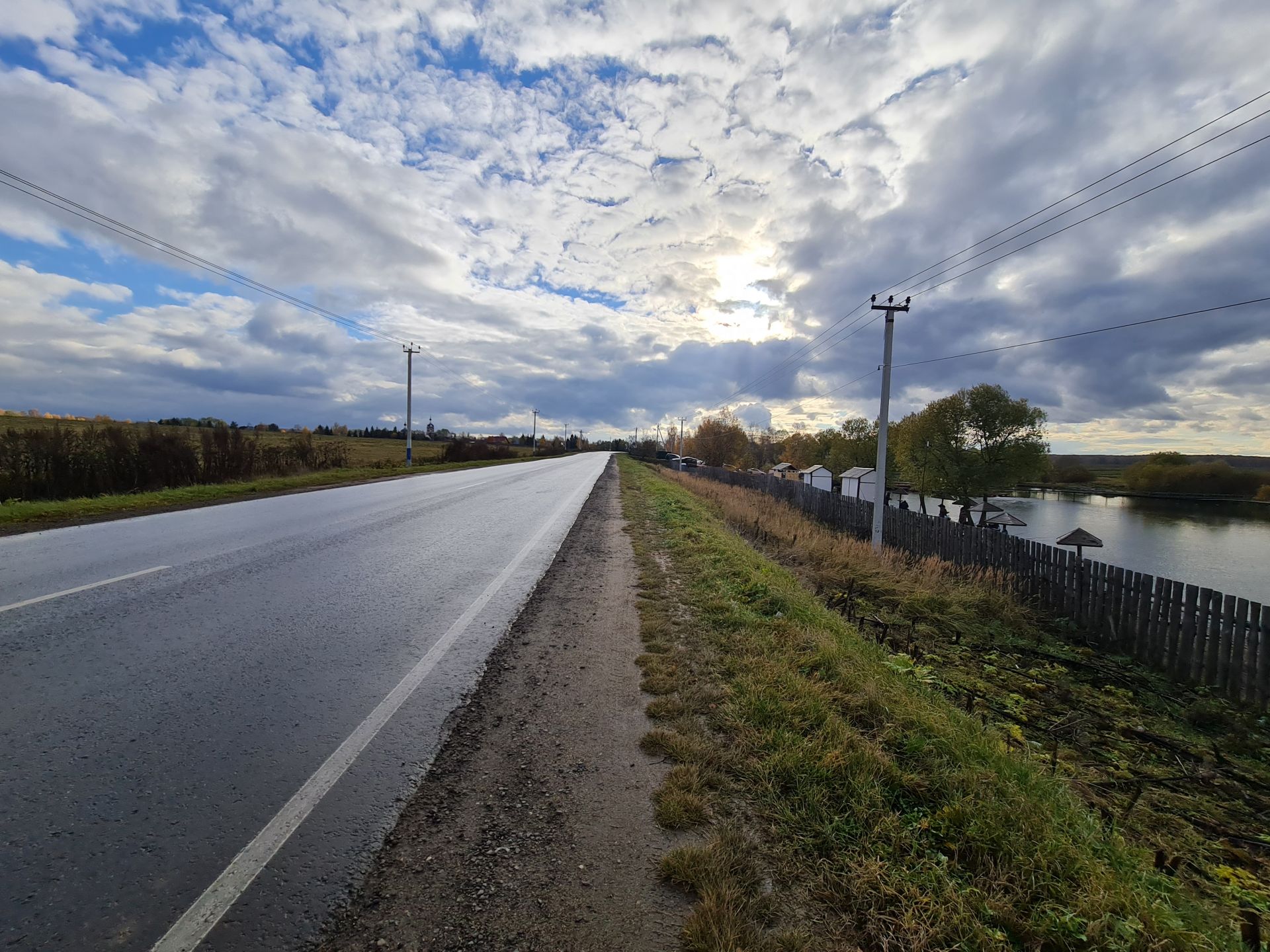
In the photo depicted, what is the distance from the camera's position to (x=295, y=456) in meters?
26.6

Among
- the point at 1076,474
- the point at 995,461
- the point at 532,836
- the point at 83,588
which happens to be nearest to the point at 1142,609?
the point at 532,836

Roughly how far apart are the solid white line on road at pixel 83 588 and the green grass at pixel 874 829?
19.5 ft

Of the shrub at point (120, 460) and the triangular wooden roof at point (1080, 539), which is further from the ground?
the shrub at point (120, 460)

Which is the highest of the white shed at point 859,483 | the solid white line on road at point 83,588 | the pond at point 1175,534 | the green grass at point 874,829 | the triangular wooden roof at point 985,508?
the white shed at point 859,483

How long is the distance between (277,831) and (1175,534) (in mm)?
49770

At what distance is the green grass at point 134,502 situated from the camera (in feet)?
35.9

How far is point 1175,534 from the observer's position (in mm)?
35875

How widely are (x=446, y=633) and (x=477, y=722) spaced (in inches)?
67.6

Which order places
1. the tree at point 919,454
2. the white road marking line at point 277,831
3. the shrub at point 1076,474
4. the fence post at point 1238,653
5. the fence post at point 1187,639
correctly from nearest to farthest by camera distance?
the white road marking line at point 277,831
the fence post at point 1238,653
the fence post at point 1187,639
the tree at point 919,454
the shrub at point 1076,474

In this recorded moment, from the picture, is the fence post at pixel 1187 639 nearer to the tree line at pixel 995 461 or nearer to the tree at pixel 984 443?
the tree line at pixel 995 461

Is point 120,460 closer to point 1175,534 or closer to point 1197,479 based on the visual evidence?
point 1175,534

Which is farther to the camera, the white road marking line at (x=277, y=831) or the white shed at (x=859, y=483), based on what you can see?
the white shed at (x=859, y=483)

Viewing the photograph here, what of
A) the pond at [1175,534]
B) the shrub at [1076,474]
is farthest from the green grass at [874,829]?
the shrub at [1076,474]

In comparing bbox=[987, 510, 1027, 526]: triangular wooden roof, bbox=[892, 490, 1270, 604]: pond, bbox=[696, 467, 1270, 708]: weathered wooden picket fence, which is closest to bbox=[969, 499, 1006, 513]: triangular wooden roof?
bbox=[987, 510, 1027, 526]: triangular wooden roof
